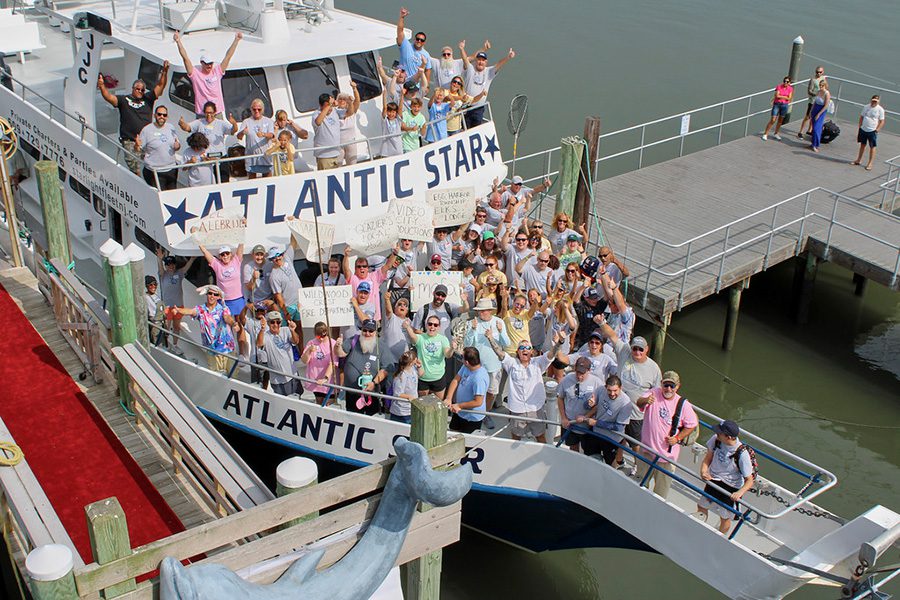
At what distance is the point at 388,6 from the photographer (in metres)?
31.8

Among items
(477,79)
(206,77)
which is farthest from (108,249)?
(477,79)

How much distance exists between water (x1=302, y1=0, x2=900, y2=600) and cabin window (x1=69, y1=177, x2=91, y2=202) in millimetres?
6929

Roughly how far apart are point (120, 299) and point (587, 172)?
23.2 feet

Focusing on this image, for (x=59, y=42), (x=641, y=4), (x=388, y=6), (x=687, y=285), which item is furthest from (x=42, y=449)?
(x=641, y=4)

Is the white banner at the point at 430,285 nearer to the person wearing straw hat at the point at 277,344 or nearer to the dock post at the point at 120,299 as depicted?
the person wearing straw hat at the point at 277,344

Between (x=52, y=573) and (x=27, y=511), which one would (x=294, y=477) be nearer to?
(x=52, y=573)

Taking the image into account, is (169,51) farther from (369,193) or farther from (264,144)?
(369,193)

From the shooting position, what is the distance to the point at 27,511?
7.27m

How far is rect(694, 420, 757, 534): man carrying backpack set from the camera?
8.84 meters

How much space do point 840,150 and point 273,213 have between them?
13.1 m

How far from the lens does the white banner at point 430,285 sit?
34.3 ft

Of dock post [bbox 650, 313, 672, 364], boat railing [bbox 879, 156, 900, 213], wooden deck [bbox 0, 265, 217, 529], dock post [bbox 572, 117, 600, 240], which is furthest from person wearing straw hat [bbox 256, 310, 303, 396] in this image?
boat railing [bbox 879, 156, 900, 213]

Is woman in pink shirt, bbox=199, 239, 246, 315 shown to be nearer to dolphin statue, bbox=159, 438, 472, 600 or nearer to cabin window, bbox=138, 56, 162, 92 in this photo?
cabin window, bbox=138, 56, 162, 92

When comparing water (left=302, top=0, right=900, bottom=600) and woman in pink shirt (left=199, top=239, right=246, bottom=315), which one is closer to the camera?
woman in pink shirt (left=199, top=239, right=246, bottom=315)
